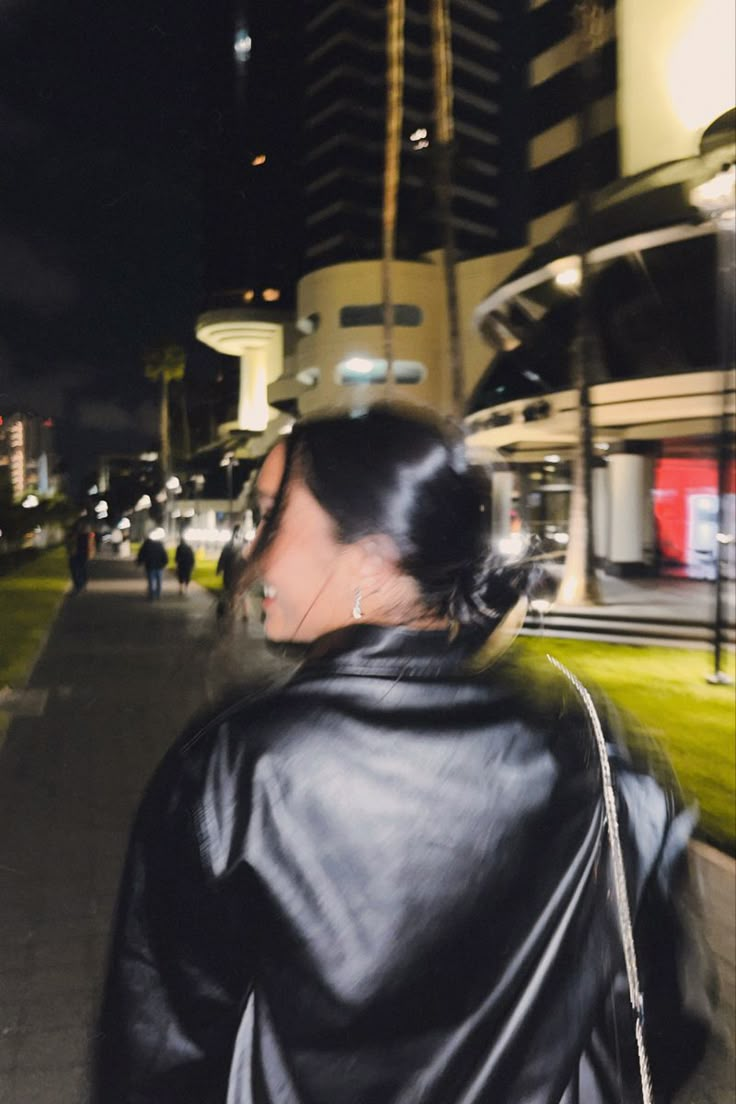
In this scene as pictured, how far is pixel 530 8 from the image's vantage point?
41.7m

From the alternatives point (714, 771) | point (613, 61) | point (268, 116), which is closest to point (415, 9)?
point (268, 116)

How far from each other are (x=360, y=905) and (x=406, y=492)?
0.51m

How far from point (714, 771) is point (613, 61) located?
3774 cm

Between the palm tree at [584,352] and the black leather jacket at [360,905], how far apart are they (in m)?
16.6

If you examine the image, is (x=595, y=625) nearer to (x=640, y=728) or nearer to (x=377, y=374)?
(x=640, y=728)

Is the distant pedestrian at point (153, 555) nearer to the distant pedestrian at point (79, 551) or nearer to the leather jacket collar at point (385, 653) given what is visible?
the distant pedestrian at point (79, 551)

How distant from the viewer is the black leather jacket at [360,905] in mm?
1020

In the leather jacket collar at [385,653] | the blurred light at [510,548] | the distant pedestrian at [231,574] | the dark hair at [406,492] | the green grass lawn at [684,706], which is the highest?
the dark hair at [406,492]

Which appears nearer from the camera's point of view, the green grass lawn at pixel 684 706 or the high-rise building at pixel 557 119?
the green grass lawn at pixel 684 706

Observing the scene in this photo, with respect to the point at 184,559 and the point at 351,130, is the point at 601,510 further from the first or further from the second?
the point at 351,130

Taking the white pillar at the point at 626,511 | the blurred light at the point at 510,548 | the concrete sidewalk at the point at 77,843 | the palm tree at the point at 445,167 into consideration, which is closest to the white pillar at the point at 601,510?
the white pillar at the point at 626,511

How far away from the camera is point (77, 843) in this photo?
19.6 ft

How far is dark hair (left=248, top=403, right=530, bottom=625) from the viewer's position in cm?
121

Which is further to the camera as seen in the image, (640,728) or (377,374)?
(377,374)
